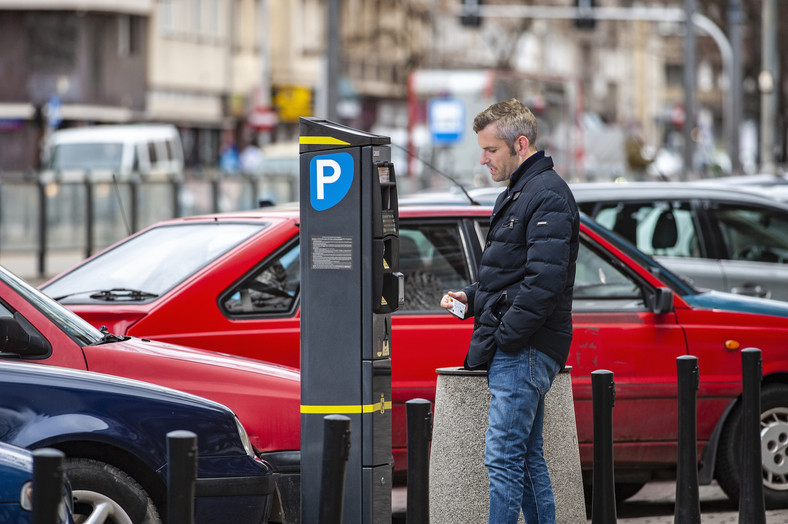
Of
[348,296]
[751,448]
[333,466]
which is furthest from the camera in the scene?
[751,448]

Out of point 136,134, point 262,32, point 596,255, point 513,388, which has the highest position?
point 262,32

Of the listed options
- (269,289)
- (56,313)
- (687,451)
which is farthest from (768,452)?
(56,313)

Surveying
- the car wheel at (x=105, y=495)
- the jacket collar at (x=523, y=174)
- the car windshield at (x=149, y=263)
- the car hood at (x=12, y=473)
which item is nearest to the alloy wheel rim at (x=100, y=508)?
the car wheel at (x=105, y=495)

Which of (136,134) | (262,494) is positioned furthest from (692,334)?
(136,134)

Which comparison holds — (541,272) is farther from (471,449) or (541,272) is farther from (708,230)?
(708,230)

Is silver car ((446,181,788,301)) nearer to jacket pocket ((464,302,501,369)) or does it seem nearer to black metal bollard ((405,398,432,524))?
jacket pocket ((464,302,501,369))

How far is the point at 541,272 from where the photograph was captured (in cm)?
518

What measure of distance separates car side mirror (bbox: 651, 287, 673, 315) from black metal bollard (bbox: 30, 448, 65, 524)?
3.87 m

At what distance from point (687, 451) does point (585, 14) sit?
30.5 meters

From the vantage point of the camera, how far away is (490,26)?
59844mm

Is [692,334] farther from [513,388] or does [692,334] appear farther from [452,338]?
[513,388]

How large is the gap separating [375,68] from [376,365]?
188 feet

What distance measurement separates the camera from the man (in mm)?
5230

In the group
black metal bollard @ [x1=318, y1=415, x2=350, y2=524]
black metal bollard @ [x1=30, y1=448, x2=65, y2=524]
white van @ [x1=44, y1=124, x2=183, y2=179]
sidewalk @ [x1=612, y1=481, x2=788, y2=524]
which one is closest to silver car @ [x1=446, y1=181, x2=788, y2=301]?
sidewalk @ [x1=612, y1=481, x2=788, y2=524]
